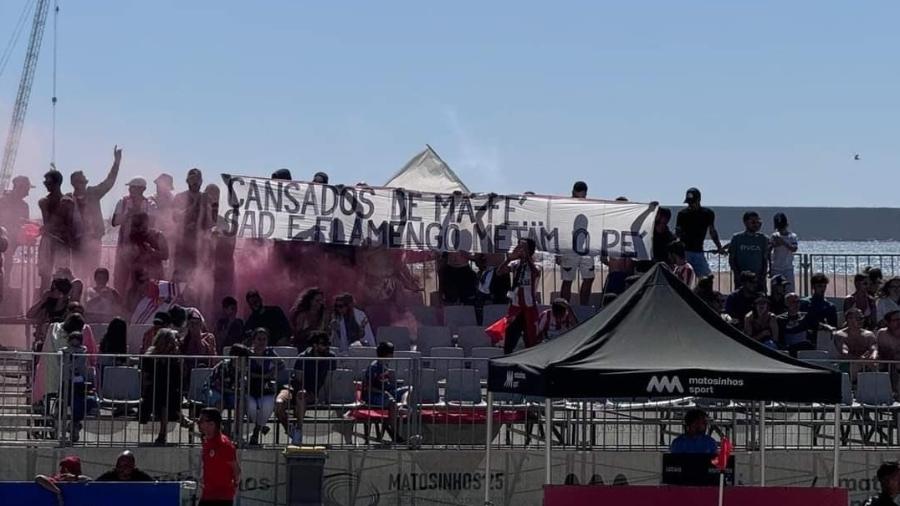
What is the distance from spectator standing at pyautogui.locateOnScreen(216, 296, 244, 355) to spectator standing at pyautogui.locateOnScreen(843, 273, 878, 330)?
315 inches

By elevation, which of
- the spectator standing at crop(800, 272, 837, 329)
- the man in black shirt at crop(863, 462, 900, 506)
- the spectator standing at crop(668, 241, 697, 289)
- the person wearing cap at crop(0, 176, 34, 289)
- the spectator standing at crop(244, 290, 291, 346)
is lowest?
the man in black shirt at crop(863, 462, 900, 506)

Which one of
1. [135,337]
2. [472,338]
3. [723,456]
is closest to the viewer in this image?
[723,456]

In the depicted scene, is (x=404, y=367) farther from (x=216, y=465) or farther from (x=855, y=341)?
(x=855, y=341)

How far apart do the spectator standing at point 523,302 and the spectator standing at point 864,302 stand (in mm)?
4328

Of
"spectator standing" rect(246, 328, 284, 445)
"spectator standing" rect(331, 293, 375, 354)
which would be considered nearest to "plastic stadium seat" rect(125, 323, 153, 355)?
"spectator standing" rect(331, 293, 375, 354)

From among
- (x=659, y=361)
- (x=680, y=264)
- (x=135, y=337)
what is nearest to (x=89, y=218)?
(x=135, y=337)

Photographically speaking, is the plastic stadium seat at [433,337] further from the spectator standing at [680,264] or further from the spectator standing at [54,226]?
the spectator standing at [54,226]

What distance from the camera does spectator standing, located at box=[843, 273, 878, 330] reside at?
23578mm

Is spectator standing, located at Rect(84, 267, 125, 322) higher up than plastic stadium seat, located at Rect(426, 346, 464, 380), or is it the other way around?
spectator standing, located at Rect(84, 267, 125, 322)

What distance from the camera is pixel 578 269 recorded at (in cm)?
2519

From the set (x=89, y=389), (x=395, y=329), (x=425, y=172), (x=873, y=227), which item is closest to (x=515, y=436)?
(x=395, y=329)

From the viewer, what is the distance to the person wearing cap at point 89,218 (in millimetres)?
23344

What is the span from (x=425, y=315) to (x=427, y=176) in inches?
196

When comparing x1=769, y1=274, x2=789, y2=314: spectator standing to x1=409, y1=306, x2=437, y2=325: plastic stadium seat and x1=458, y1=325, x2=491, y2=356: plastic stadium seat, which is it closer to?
x1=458, y1=325, x2=491, y2=356: plastic stadium seat
